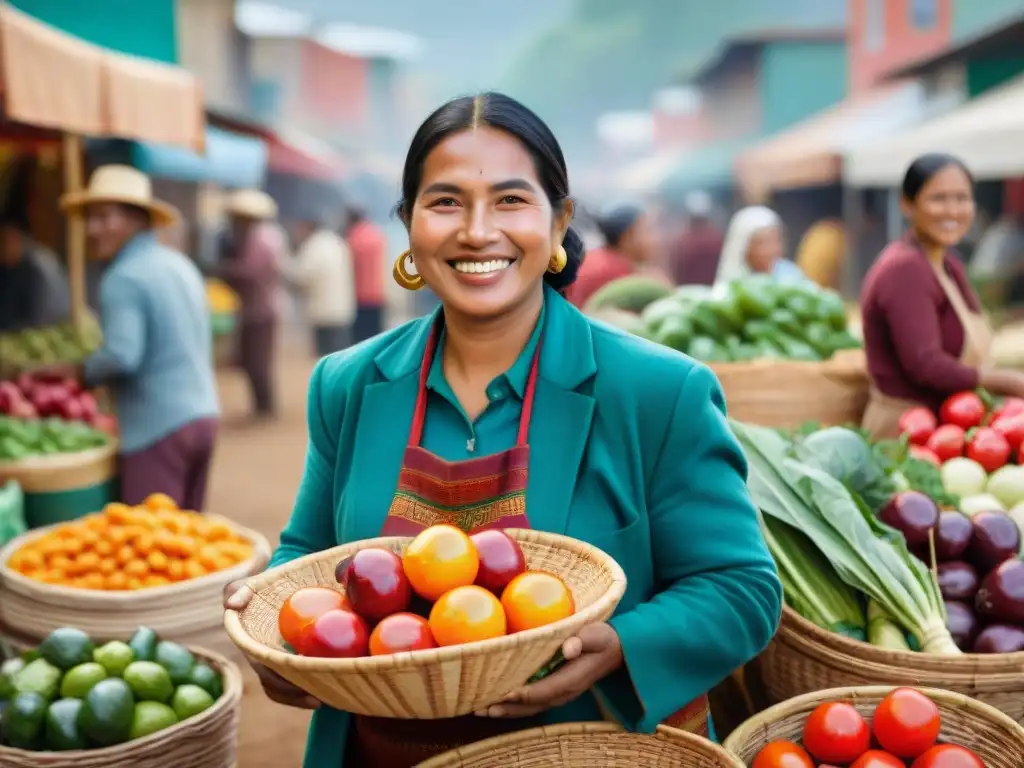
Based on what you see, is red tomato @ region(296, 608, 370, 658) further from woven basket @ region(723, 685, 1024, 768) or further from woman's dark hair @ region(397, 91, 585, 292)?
woven basket @ region(723, 685, 1024, 768)

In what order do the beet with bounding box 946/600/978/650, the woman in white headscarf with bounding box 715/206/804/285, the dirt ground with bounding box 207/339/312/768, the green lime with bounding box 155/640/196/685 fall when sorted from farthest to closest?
the woman in white headscarf with bounding box 715/206/804/285
the dirt ground with bounding box 207/339/312/768
the green lime with bounding box 155/640/196/685
the beet with bounding box 946/600/978/650

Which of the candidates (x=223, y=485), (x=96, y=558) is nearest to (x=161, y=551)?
(x=96, y=558)

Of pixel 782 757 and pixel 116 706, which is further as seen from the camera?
pixel 116 706

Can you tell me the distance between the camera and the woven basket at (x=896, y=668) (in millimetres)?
2332

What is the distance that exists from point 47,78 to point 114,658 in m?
2.73

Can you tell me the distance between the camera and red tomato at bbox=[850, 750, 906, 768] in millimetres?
2057

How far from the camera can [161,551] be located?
4090 mm

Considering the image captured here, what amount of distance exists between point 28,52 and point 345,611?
12.2 ft

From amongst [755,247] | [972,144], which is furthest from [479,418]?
[972,144]

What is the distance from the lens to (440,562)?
1.61m

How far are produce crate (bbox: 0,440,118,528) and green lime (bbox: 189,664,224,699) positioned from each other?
7.00 ft

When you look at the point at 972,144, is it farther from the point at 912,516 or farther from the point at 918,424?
the point at 912,516

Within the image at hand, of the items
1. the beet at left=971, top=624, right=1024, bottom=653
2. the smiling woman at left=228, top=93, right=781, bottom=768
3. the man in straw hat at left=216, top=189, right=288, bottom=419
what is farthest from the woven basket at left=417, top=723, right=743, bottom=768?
the man in straw hat at left=216, top=189, right=288, bottom=419

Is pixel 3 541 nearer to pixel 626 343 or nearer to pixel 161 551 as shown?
pixel 161 551
